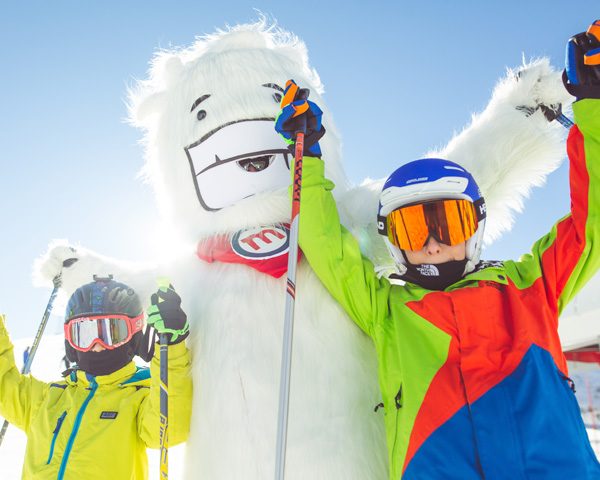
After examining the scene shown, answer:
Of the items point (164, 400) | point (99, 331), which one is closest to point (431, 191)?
point (164, 400)

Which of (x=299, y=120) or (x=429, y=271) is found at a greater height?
(x=299, y=120)

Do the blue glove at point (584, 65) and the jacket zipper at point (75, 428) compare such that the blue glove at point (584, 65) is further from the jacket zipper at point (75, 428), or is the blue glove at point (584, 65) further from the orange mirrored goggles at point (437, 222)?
the jacket zipper at point (75, 428)

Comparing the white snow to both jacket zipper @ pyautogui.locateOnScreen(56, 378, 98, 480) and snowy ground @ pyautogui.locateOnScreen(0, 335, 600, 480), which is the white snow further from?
jacket zipper @ pyautogui.locateOnScreen(56, 378, 98, 480)

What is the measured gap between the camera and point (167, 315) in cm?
217

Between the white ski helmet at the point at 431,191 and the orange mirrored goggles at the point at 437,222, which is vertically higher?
the white ski helmet at the point at 431,191

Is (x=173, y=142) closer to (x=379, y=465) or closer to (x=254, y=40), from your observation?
(x=254, y=40)

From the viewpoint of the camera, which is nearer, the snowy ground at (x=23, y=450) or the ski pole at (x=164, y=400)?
the ski pole at (x=164, y=400)

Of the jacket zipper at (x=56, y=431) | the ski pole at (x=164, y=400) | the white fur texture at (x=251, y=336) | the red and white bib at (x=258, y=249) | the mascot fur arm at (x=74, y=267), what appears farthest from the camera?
the mascot fur arm at (x=74, y=267)

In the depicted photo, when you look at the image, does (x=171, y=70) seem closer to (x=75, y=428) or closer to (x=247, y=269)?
(x=247, y=269)

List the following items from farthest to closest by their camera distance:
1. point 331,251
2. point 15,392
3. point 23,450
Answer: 1. point 23,450
2. point 15,392
3. point 331,251

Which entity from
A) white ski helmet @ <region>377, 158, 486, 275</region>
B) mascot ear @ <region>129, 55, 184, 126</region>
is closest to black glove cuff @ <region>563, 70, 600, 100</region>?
white ski helmet @ <region>377, 158, 486, 275</region>

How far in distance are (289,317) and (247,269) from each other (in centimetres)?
47

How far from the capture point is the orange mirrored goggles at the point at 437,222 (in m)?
2.08

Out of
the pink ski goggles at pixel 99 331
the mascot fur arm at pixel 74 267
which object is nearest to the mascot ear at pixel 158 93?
the mascot fur arm at pixel 74 267
